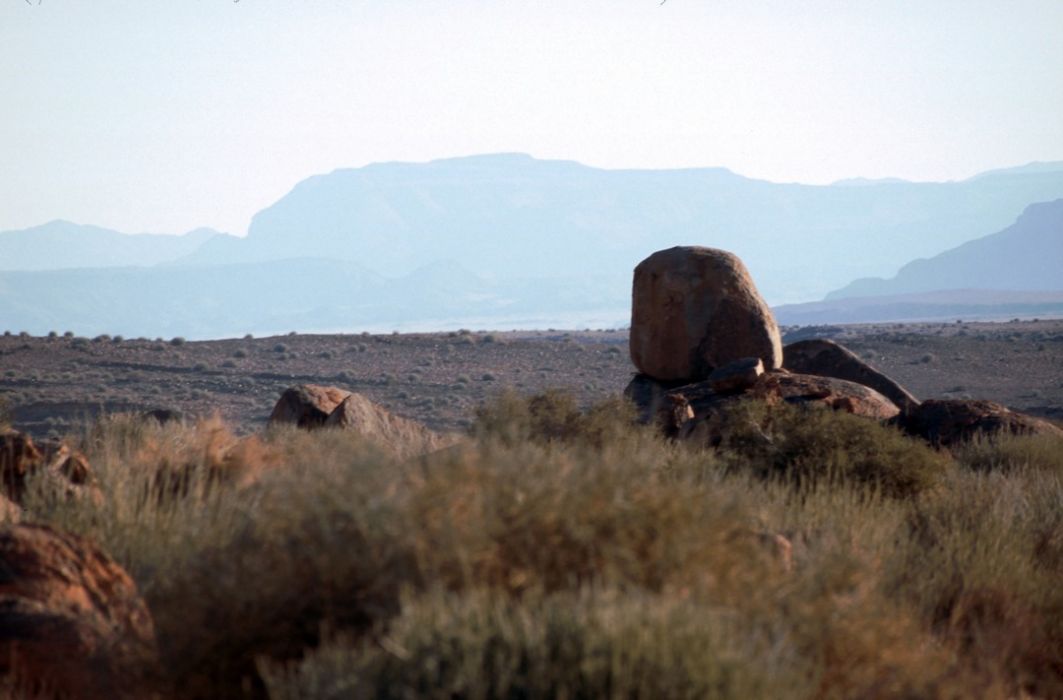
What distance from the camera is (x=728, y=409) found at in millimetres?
15953

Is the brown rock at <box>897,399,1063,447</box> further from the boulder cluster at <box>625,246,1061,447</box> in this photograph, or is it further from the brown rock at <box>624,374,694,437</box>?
the brown rock at <box>624,374,694,437</box>

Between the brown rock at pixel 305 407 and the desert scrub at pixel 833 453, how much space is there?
590 cm

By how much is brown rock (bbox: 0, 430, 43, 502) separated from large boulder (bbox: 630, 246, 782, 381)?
438 inches

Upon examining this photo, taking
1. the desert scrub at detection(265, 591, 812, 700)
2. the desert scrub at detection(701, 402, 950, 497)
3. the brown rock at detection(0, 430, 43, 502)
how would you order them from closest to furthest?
the desert scrub at detection(265, 591, 812, 700) < the brown rock at detection(0, 430, 43, 502) < the desert scrub at detection(701, 402, 950, 497)

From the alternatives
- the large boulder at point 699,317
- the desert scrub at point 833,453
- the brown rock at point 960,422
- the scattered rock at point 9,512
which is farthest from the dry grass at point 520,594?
the large boulder at point 699,317

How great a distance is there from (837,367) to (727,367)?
3955mm

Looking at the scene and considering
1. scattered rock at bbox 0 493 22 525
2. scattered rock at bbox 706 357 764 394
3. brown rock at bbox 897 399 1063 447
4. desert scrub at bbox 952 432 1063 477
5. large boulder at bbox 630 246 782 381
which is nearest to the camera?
scattered rock at bbox 0 493 22 525

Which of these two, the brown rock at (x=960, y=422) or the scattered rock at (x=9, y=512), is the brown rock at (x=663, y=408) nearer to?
the brown rock at (x=960, y=422)

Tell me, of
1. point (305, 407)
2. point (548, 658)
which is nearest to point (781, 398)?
point (305, 407)

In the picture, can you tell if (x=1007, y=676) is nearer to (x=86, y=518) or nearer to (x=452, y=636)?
(x=452, y=636)

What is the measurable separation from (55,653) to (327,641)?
1.85 meters

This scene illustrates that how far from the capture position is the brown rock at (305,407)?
17391 mm

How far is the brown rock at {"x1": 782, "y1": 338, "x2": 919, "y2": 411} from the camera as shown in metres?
20.5

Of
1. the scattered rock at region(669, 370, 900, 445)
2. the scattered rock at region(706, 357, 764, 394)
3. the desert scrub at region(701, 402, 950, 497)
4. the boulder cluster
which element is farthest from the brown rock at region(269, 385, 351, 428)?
the desert scrub at region(701, 402, 950, 497)
